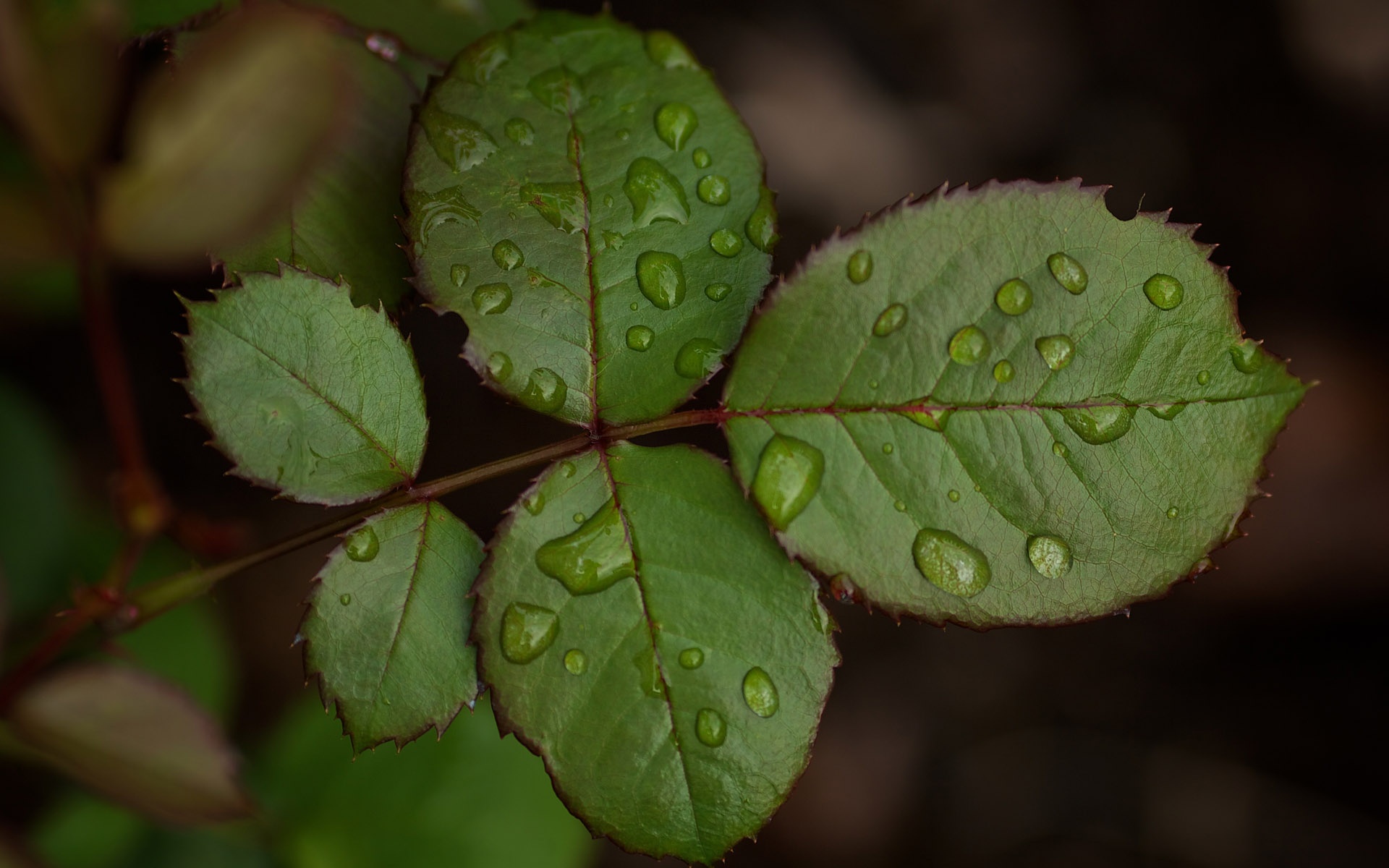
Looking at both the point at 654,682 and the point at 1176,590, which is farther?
the point at 1176,590

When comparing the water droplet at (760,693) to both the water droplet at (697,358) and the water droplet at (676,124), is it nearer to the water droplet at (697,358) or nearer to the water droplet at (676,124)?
the water droplet at (697,358)

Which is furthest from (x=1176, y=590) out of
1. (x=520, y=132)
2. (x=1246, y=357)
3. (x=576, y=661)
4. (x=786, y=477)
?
(x=520, y=132)

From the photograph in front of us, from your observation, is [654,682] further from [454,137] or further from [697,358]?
[454,137]

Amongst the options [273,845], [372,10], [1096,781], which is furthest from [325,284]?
[1096,781]

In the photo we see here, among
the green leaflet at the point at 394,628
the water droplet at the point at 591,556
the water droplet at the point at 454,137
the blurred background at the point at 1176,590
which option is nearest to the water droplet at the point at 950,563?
the water droplet at the point at 591,556

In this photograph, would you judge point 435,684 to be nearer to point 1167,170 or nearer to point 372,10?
point 372,10

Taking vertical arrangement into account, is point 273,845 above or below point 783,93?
below
